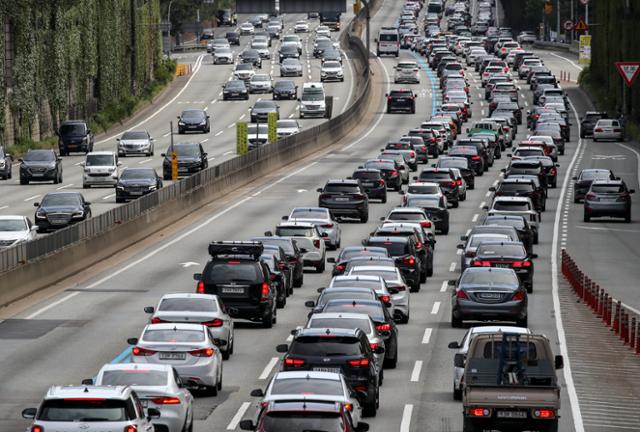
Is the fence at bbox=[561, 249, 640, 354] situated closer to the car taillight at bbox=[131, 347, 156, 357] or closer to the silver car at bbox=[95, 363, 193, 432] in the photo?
the car taillight at bbox=[131, 347, 156, 357]

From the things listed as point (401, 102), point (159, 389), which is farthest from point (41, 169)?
point (159, 389)

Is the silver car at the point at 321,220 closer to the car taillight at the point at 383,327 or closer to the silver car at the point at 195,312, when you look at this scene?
the silver car at the point at 195,312

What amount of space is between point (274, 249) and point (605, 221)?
27.7 m

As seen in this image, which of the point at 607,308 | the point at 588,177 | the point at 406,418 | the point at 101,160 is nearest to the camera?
the point at 406,418

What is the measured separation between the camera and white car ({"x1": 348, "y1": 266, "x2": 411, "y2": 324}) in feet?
124

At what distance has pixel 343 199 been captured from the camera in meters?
61.2

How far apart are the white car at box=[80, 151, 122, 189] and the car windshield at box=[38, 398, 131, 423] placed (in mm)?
51526

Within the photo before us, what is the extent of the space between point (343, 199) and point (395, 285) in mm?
23388

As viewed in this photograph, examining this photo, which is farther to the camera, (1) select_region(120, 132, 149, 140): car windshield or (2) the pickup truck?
(1) select_region(120, 132, 149, 140): car windshield

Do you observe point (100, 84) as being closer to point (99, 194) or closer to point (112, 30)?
point (112, 30)

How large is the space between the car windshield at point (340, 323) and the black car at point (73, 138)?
6312 cm

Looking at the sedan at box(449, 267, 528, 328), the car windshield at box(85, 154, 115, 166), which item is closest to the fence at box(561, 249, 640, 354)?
the sedan at box(449, 267, 528, 328)

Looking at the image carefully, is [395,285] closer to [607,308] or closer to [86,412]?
[607,308]

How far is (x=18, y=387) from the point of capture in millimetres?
29297
